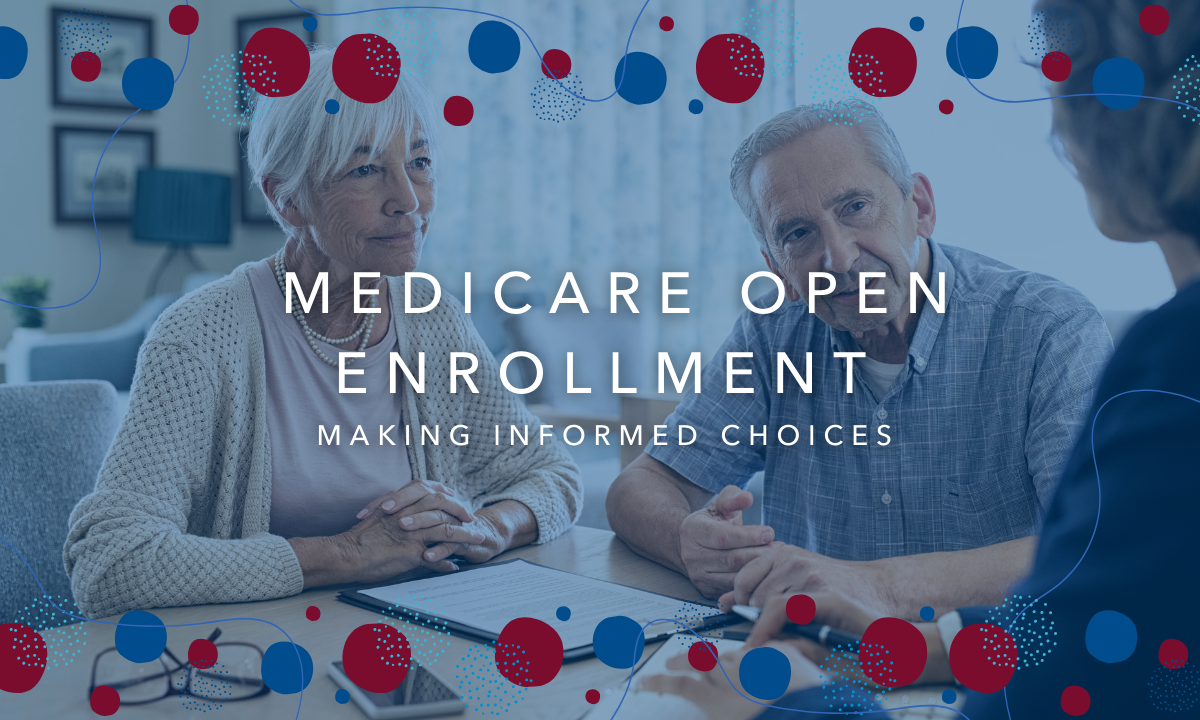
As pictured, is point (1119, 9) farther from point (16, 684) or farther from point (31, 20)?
point (31, 20)

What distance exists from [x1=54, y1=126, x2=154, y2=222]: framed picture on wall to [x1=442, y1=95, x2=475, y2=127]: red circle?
3999mm

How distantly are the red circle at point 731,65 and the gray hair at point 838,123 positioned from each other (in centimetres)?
19

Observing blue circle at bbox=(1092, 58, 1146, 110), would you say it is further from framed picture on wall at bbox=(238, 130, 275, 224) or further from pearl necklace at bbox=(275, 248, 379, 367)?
framed picture on wall at bbox=(238, 130, 275, 224)

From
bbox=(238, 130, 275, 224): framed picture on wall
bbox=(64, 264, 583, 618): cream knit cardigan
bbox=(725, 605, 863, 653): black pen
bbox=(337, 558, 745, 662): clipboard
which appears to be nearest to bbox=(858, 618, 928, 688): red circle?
bbox=(725, 605, 863, 653): black pen

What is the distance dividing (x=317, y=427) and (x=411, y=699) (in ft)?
2.10

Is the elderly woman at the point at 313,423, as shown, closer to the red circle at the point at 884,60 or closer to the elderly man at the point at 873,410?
the elderly man at the point at 873,410

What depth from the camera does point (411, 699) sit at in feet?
1.90

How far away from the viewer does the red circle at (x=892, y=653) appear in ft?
1.82

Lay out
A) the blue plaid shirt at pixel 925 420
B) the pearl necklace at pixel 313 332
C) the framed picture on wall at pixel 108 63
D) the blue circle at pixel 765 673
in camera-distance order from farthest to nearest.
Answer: the framed picture on wall at pixel 108 63 → the pearl necklace at pixel 313 332 → the blue plaid shirt at pixel 925 420 → the blue circle at pixel 765 673

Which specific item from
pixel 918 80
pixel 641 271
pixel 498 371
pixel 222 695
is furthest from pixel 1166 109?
pixel 641 271

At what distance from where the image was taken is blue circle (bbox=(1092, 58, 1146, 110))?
1.24ft

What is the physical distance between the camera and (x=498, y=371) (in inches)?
50.3

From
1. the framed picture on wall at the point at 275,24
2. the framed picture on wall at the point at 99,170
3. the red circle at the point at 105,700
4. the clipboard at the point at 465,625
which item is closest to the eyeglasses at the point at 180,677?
the red circle at the point at 105,700

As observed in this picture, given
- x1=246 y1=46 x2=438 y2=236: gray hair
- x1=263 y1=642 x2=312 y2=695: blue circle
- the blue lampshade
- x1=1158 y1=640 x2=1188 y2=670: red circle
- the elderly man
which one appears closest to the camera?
x1=1158 y1=640 x2=1188 y2=670: red circle
